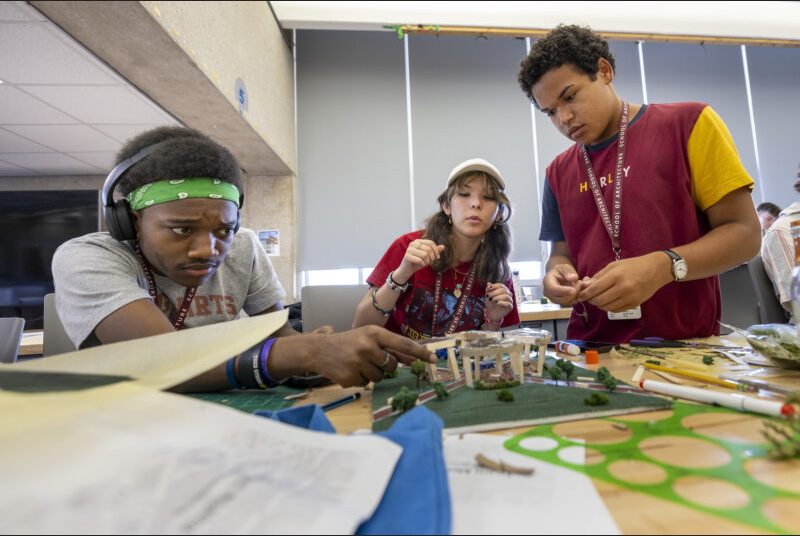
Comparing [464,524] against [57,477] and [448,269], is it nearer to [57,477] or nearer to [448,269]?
[57,477]

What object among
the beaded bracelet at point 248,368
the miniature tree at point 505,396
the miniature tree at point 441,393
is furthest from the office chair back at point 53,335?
the miniature tree at point 505,396

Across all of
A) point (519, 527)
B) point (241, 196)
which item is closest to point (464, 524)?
point (519, 527)

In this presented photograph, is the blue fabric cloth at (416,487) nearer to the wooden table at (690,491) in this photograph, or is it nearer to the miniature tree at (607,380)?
the wooden table at (690,491)

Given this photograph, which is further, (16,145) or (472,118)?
(472,118)

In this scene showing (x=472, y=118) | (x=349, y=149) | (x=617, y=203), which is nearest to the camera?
(x=617, y=203)

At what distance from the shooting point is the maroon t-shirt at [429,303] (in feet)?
5.32

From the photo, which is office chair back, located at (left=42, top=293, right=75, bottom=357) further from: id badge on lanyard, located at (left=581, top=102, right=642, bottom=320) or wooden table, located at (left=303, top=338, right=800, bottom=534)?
id badge on lanyard, located at (left=581, top=102, right=642, bottom=320)

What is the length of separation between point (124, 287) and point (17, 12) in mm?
1843

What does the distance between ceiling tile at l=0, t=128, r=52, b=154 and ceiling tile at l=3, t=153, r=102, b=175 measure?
97 millimetres

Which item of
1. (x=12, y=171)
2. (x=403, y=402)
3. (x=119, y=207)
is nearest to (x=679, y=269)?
(x=403, y=402)

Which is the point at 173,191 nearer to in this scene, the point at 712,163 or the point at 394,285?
the point at 394,285

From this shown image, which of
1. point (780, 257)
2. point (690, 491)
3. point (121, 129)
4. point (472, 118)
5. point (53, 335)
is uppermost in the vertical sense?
point (472, 118)

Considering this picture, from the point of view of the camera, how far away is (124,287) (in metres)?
0.86

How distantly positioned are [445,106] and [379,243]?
69.9 inches
